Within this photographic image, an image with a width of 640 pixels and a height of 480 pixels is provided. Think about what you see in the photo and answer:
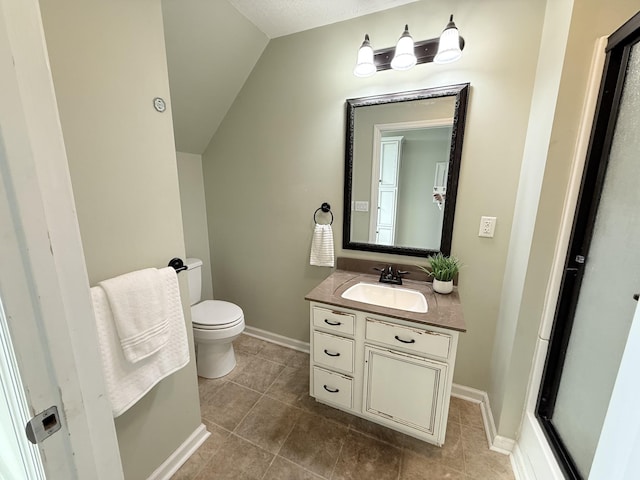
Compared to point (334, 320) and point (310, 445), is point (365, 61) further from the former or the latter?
point (310, 445)

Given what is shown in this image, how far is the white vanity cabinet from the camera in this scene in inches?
50.3

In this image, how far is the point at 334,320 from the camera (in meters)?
1.46

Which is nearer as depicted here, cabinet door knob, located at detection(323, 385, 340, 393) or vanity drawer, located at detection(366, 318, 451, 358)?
vanity drawer, located at detection(366, 318, 451, 358)

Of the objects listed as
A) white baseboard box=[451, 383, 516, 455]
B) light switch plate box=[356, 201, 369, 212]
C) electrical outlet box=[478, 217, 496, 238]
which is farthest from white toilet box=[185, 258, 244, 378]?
electrical outlet box=[478, 217, 496, 238]

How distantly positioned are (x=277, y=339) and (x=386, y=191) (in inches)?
63.5

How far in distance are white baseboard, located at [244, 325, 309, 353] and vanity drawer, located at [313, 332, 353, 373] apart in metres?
0.76

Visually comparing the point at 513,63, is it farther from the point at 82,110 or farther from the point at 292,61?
the point at 82,110

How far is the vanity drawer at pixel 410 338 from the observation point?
4.09ft

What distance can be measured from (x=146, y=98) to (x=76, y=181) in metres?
0.43

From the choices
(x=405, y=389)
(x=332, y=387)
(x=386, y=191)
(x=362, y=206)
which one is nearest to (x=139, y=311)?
(x=332, y=387)

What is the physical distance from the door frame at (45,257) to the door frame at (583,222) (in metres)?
1.62

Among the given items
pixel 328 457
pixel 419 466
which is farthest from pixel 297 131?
pixel 419 466

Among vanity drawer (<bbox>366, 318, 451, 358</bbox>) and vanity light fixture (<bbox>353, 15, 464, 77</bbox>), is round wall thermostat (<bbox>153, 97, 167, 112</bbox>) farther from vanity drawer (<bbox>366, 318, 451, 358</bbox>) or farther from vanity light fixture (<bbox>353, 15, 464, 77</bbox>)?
vanity drawer (<bbox>366, 318, 451, 358</bbox>)

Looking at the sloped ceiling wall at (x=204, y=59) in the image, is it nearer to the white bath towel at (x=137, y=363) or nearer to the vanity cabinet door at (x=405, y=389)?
the white bath towel at (x=137, y=363)
